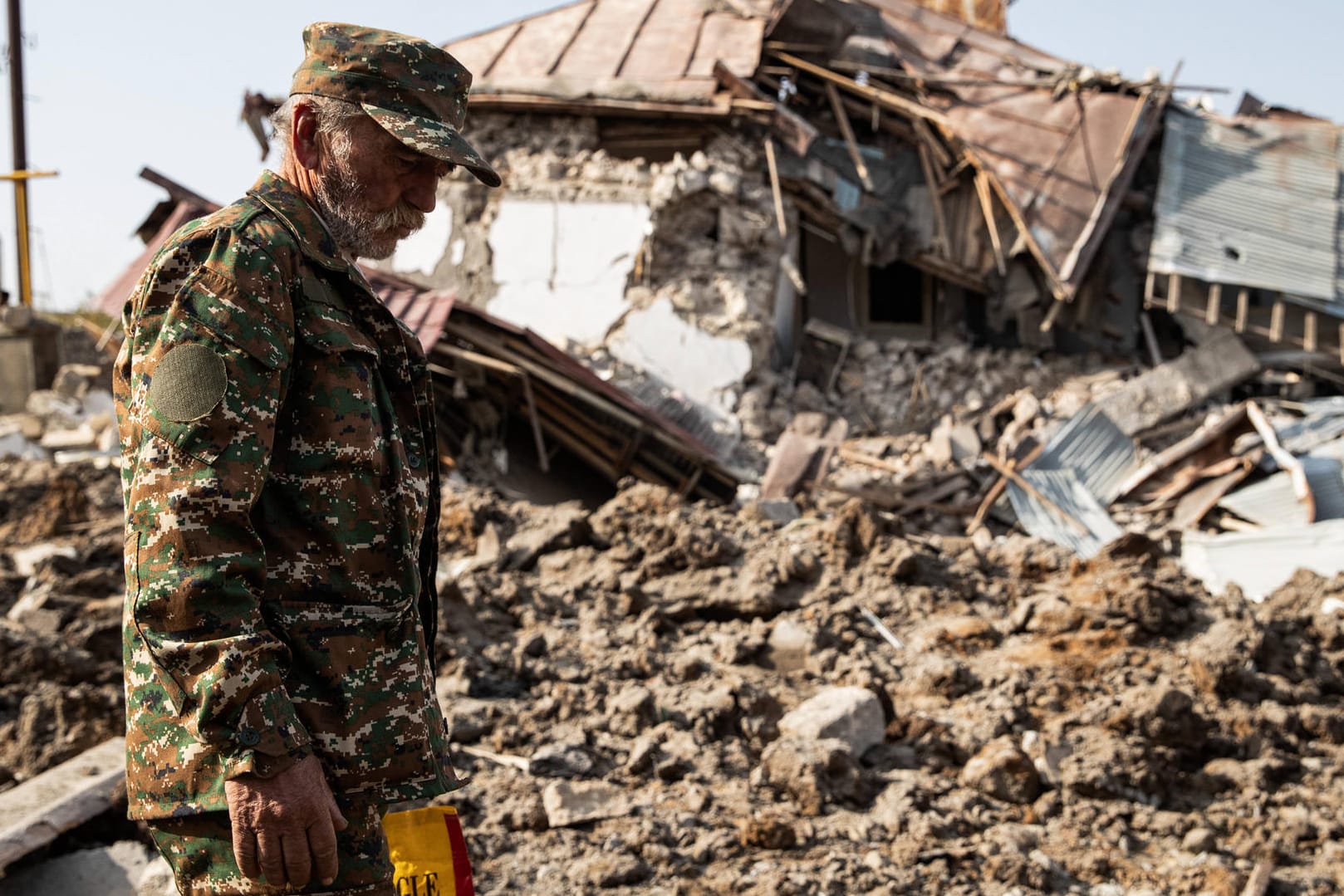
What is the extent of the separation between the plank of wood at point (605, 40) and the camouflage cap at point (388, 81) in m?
11.7

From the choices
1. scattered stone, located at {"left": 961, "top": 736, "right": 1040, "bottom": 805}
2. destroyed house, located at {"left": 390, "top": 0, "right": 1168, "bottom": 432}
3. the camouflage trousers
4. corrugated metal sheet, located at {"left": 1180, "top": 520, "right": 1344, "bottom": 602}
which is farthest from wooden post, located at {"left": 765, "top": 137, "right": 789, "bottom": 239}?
the camouflage trousers

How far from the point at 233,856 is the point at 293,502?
530mm

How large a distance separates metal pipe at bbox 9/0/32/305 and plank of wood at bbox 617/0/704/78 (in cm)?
749

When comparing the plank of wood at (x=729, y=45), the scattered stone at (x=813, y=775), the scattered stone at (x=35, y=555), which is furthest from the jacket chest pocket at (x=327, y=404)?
the plank of wood at (x=729, y=45)

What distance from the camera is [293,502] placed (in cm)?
196

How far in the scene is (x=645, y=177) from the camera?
42.6 ft

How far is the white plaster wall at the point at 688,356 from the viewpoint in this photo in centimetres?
1258

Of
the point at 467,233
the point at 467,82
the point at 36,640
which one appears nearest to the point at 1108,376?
the point at 467,233

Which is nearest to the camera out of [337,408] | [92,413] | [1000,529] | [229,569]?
[229,569]

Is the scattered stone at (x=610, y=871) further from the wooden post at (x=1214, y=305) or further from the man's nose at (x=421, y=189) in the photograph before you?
the wooden post at (x=1214, y=305)

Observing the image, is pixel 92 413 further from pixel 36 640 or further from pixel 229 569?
pixel 229 569

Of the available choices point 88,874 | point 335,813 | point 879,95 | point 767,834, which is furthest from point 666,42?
point 335,813

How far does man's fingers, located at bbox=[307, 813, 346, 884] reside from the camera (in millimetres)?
1833

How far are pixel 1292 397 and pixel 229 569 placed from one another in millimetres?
13739
